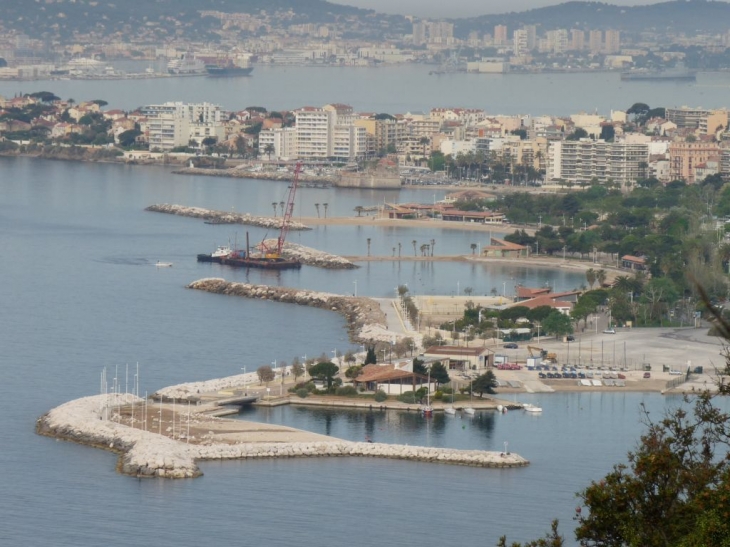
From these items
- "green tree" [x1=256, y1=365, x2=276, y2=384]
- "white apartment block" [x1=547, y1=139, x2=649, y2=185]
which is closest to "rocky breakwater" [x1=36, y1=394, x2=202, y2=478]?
"green tree" [x1=256, y1=365, x2=276, y2=384]

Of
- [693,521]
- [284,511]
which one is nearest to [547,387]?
[284,511]

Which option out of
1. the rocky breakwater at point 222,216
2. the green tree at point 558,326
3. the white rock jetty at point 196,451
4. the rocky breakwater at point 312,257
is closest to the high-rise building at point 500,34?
the rocky breakwater at point 222,216

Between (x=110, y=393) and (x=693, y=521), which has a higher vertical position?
(x=693, y=521)

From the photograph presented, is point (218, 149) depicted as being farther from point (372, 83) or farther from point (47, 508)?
point (372, 83)

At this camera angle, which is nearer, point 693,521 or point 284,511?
point 693,521

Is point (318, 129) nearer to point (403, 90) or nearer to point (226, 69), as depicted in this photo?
point (403, 90)
